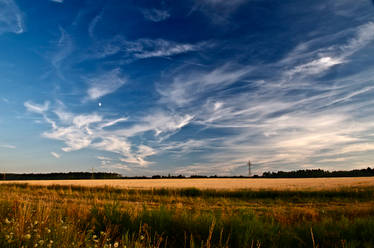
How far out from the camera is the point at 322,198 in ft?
76.8

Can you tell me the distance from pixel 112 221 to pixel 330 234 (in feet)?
20.7

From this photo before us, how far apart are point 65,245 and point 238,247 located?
165 inches

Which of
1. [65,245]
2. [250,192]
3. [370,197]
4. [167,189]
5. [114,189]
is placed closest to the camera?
[65,245]

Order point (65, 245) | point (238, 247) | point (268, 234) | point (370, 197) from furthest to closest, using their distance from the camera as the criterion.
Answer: point (370, 197)
point (268, 234)
point (238, 247)
point (65, 245)

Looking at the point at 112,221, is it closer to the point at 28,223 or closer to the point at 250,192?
the point at 28,223

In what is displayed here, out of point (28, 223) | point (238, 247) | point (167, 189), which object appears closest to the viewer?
point (28, 223)

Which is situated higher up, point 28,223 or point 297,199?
point 28,223

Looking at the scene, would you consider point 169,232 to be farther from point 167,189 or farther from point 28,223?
point 167,189

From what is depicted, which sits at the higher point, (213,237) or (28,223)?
(28,223)

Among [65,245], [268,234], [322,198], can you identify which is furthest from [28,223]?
[322,198]

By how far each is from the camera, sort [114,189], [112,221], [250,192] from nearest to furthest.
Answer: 1. [112,221]
2. [250,192]
3. [114,189]

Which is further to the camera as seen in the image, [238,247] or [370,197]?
[370,197]

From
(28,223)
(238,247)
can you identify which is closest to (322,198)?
(238,247)

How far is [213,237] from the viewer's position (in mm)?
6902
